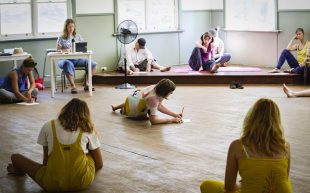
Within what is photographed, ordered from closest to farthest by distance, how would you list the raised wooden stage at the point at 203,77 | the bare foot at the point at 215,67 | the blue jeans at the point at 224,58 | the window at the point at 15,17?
the window at the point at 15,17
the raised wooden stage at the point at 203,77
the bare foot at the point at 215,67
the blue jeans at the point at 224,58

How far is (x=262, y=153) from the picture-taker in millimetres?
3428

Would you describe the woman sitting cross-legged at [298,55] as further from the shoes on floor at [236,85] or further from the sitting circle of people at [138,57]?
the sitting circle of people at [138,57]

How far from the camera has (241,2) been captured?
12.3 m

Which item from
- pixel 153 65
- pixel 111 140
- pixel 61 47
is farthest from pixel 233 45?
pixel 111 140

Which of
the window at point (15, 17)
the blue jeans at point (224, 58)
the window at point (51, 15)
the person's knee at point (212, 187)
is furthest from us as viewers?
the blue jeans at point (224, 58)

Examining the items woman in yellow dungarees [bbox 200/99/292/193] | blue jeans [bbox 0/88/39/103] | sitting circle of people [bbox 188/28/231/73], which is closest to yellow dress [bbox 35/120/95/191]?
woman in yellow dungarees [bbox 200/99/292/193]

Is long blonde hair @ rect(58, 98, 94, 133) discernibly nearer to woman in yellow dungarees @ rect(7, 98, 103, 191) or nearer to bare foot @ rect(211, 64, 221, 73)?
woman in yellow dungarees @ rect(7, 98, 103, 191)

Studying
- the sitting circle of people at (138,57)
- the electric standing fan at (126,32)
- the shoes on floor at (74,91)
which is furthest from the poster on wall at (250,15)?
the shoes on floor at (74,91)

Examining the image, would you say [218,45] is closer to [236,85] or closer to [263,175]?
[236,85]

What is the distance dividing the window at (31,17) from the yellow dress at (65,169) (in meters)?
6.27

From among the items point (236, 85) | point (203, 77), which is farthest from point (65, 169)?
point (203, 77)

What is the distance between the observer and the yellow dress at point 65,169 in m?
4.42

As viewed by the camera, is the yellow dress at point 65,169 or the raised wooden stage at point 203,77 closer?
the yellow dress at point 65,169

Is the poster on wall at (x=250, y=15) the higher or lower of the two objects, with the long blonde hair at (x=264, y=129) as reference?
higher
